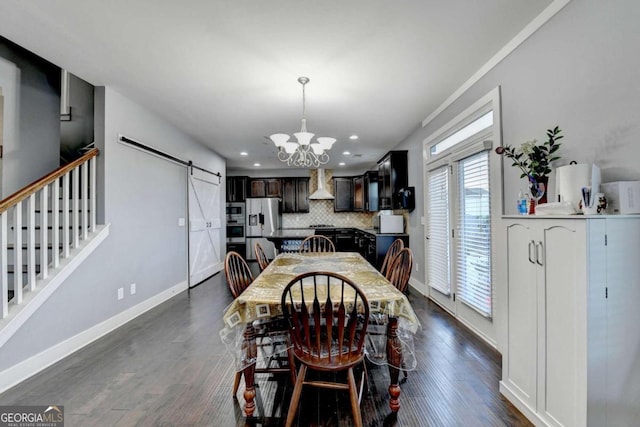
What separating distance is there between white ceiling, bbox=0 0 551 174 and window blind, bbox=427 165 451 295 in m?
0.99

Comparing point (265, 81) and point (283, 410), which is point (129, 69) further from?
point (283, 410)

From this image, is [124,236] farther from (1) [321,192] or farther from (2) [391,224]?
(1) [321,192]

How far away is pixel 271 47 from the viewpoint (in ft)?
7.57

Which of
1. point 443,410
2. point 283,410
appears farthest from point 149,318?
point 443,410

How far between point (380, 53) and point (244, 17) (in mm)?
1134

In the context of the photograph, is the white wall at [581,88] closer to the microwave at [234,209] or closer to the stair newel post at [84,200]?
the stair newel post at [84,200]

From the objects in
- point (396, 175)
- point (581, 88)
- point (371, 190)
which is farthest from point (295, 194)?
point (581, 88)

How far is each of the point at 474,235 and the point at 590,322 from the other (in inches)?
69.6

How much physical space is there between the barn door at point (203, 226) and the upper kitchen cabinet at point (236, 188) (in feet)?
4.80

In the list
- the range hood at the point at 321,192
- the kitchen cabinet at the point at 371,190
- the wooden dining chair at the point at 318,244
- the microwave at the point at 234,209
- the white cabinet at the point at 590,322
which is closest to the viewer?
the white cabinet at the point at 590,322

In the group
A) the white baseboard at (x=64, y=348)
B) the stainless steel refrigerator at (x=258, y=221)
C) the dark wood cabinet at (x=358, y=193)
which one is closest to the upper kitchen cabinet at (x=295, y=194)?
the stainless steel refrigerator at (x=258, y=221)

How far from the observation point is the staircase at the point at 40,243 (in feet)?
6.81

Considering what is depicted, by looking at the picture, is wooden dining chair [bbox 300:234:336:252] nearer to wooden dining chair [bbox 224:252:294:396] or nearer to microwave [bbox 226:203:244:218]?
wooden dining chair [bbox 224:252:294:396]

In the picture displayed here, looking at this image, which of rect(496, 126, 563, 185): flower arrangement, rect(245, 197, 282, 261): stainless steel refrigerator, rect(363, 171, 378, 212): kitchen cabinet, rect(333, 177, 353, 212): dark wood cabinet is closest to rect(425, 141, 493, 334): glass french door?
rect(496, 126, 563, 185): flower arrangement
